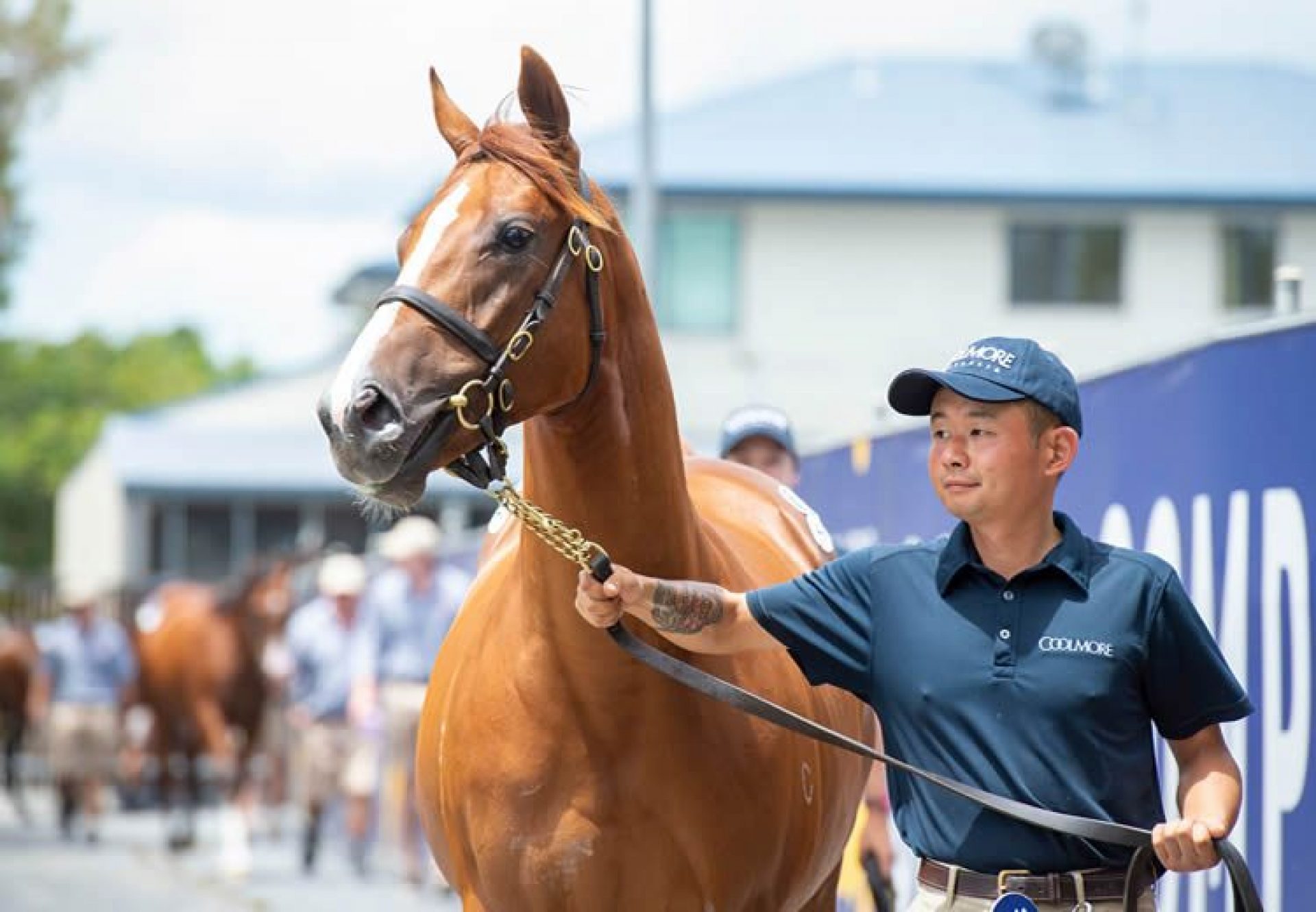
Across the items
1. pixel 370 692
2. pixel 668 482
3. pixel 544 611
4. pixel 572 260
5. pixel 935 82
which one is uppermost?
pixel 935 82

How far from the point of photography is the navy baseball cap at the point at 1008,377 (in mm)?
3963

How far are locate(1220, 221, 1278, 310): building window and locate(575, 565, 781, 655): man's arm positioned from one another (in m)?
31.3

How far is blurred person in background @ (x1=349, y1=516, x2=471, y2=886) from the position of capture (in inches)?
564

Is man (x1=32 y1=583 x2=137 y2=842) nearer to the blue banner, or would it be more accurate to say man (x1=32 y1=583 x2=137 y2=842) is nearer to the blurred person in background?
the blurred person in background

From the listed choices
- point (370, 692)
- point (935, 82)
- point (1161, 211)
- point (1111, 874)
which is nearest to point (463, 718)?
point (1111, 874)

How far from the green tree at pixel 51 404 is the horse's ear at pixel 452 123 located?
69.2 m

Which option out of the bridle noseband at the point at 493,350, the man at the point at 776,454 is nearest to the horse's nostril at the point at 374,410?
the bridle noseband at the point at 493,350

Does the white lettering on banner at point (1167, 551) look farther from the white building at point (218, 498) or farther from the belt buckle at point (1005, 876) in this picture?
the white building at point (218, 498)

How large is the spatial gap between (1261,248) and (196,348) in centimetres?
10198

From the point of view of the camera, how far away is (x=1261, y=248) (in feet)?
113

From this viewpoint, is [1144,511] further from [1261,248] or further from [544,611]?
[1261,248]

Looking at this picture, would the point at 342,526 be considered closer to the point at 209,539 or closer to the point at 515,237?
the point at 209,539

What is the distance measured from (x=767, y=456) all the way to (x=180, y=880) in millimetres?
9710

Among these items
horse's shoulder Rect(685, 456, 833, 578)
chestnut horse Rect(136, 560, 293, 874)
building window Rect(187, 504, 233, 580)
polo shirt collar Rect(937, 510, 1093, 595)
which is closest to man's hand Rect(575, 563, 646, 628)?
polo shirt collar Rect(937, 510, 1093, 595)
